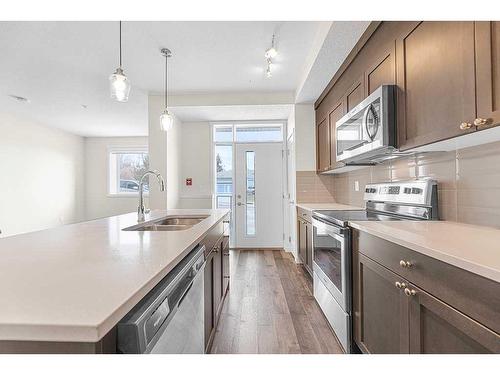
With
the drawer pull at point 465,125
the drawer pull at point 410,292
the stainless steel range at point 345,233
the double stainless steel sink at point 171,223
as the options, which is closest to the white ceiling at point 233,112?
the double stainless steel sink at point 171,223

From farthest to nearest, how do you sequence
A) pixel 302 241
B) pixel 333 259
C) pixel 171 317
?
pixel 302 241
pixel 333 259
pixel 171 317

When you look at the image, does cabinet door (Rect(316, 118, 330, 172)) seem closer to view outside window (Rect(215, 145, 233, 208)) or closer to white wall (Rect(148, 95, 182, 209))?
view outside window (Rect(215, 145, 233, 208))

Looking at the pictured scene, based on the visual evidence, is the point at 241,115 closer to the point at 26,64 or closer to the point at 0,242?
the point at 26,64

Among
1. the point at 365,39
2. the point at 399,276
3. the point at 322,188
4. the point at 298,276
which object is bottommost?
the point at 298,276

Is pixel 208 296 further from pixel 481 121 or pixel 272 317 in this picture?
pixel 481 121

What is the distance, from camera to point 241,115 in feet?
15.2

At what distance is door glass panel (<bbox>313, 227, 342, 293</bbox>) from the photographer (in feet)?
6.22

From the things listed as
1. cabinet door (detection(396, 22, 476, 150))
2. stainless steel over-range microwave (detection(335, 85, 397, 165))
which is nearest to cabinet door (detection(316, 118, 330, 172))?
stainless steel over-range microwave (detection(335, 85, 397, 165))

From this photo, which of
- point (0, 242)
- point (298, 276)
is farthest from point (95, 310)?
point (298, 276)

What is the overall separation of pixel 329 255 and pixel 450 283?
1256 millimetres

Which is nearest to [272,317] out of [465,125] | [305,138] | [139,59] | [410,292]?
[410,292]

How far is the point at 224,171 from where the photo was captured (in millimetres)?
5086

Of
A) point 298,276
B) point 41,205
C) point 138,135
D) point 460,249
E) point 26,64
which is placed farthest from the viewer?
point 138,135
